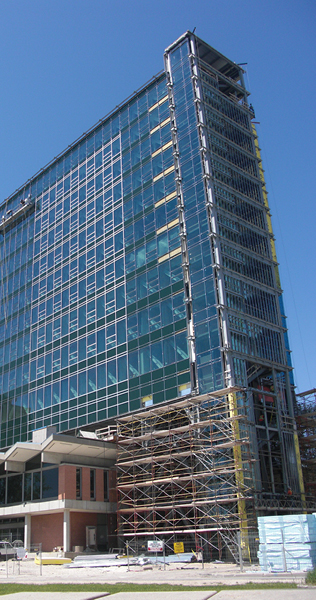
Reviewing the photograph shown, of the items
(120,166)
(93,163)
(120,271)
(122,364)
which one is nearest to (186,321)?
(122,364)

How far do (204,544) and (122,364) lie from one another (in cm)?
1522

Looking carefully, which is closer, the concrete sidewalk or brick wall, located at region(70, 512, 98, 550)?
the concrete sidewalk

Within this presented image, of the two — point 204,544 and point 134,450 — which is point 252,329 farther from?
point 204,544

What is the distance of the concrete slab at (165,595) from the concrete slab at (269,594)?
1.53 ft

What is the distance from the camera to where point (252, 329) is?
128ft

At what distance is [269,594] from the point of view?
44.0ft

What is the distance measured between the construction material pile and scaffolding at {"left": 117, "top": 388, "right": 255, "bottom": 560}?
8.13 m

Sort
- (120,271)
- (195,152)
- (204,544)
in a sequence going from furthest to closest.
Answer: (120,271), (195,152), (204,544)

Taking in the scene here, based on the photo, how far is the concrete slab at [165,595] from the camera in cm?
1378

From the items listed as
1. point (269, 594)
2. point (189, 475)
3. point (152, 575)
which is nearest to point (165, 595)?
point (269, 594)

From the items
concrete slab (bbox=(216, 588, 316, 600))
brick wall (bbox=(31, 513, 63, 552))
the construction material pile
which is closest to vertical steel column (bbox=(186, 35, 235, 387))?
the construction material pile

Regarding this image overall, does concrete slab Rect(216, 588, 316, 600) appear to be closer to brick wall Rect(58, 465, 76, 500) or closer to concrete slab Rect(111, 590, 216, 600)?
concrete slab Rect(111, 590, 216, 600)

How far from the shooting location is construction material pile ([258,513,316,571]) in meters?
20.3

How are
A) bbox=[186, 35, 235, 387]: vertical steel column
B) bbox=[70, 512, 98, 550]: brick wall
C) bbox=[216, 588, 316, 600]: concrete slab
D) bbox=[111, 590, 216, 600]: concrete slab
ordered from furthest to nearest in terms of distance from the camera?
bbox=[70, 512, 98, 550]: brick wall < bbox=[186, 35, 235, 387]: vertical steel column < bbox=[111, 590, 216, 600]: concrete slab < bbox=[216, 588, 316, 600]: concrete slab
